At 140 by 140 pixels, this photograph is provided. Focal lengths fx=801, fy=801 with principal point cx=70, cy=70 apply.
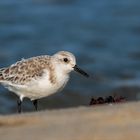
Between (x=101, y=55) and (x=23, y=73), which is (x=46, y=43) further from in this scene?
(x=23, y=73)

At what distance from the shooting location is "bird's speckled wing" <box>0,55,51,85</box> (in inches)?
376

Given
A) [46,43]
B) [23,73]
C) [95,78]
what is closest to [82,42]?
[46,43]

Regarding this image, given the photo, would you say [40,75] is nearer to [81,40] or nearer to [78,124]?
[78,124]

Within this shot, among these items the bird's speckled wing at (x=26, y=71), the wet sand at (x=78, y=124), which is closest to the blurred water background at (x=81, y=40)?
the bird's speckled wing at (x=26, y=71)

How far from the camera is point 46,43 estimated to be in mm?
17219

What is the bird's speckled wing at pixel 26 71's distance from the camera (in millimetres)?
9544

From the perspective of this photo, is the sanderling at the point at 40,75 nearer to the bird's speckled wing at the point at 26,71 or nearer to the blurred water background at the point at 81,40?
the bird's speckled wing at the point at 26,71

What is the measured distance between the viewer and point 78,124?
7.10 m

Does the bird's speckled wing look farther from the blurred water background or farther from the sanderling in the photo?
the blurred water background

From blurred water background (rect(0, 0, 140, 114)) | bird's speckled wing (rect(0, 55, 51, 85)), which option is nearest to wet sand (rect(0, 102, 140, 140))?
bird's speckled wing (rect(0, 55, 51, 85))

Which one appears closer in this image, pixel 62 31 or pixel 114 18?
pixel 62 31

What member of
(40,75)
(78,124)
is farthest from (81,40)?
(78,124)

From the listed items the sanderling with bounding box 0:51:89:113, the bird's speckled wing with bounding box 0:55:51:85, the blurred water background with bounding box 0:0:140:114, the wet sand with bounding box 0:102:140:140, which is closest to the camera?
the wet sand with bounding box 0:102:140:140

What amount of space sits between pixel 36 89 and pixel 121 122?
2476mm
